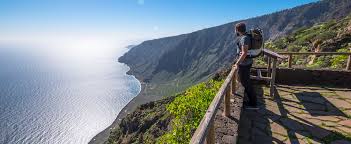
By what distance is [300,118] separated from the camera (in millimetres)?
7051

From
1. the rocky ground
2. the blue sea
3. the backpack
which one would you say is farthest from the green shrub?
the blue sea

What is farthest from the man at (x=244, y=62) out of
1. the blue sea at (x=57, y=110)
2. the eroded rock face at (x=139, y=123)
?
the blue sea at (x=57, y=110)

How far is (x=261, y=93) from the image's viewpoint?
9.09 metres

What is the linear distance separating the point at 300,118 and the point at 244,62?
72.3 inches

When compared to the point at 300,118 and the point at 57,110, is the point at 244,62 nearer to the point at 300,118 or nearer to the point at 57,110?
the point at 300,118

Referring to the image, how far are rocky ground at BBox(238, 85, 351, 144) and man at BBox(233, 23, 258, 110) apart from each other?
1.20 ft

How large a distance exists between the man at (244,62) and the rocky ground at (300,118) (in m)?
0.37

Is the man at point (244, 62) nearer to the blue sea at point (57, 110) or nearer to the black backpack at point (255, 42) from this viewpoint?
the black backpack at point (255, 42)

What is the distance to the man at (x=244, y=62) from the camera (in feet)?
22.1

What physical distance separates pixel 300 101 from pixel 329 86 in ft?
6.99

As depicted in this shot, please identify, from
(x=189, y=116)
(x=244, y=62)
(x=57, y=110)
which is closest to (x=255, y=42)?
(x=244, y=62)

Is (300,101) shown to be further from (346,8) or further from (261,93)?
(346,8)

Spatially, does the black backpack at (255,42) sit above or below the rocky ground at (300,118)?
above

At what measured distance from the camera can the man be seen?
22.1 feet
